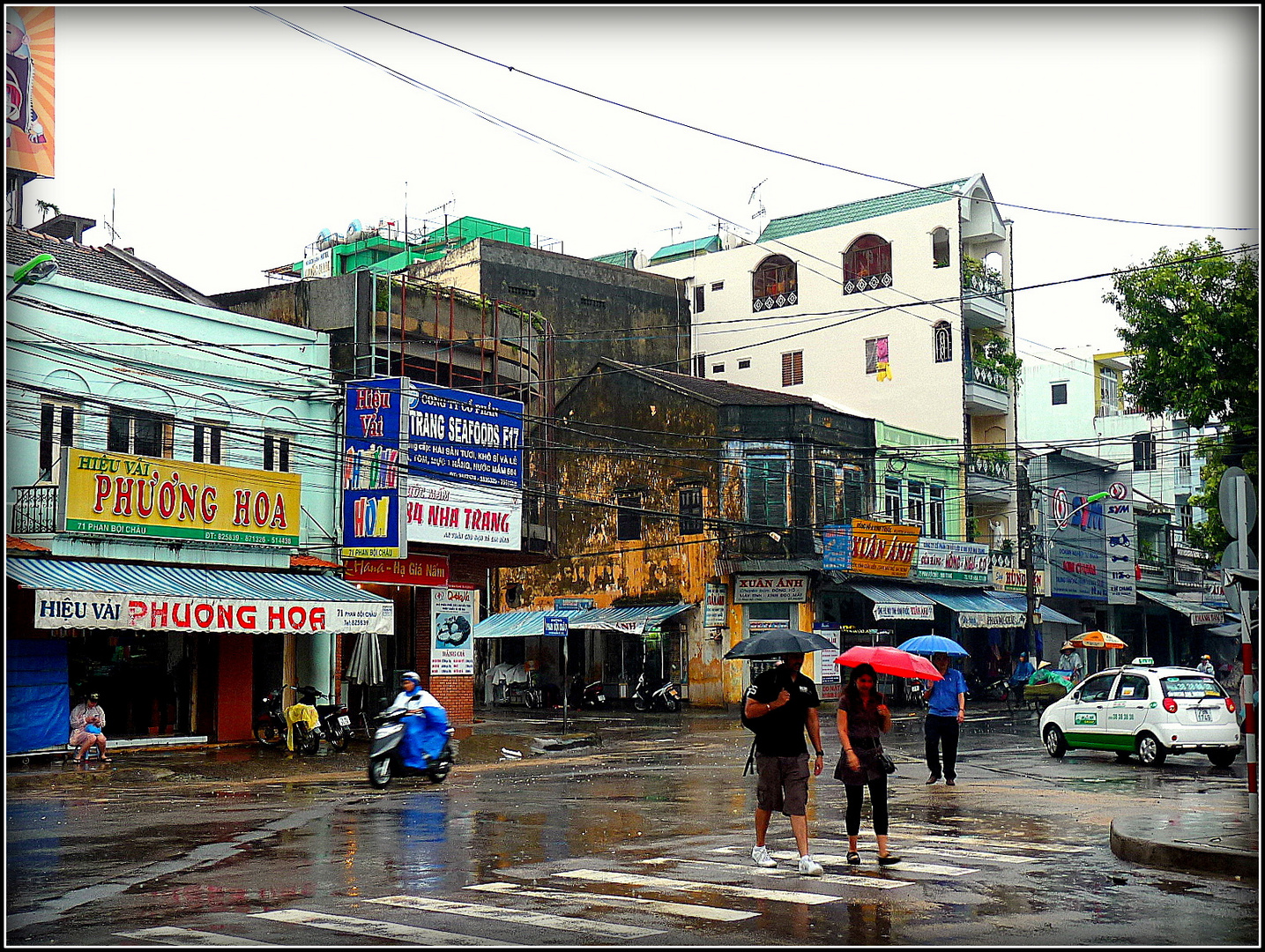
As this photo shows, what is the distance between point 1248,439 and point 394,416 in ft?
54.7

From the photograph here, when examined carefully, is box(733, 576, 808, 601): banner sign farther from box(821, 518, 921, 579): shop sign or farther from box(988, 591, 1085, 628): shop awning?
box(988, 591, 1085, 628): shop awning

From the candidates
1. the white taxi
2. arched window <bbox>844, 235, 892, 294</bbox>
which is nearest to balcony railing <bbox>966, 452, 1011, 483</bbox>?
arched window <bbox>844, 235, 892, 294</bbox>

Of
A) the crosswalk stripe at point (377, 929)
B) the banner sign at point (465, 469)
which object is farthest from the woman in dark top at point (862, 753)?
the banner sign at point (465, 469)

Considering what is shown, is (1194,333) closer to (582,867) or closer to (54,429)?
(582,867)

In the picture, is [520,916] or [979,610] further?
[979,610]

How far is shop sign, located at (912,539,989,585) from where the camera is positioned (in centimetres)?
4459

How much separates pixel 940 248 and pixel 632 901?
4461 cm

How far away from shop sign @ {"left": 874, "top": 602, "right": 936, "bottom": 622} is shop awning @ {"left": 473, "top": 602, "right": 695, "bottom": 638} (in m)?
5.87

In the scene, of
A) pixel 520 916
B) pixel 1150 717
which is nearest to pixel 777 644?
pixel 520 916

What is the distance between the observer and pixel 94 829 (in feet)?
46.5

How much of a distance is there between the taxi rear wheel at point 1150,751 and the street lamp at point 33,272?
1923 cm

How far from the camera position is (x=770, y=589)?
41.7m

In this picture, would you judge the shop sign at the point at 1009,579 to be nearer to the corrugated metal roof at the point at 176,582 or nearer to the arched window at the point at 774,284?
the arched window at the point at 774,284

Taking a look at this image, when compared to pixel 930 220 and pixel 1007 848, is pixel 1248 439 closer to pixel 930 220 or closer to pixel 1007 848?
pixel 1007 848
